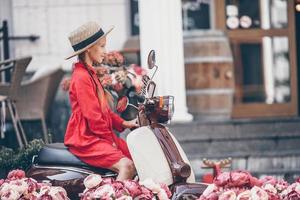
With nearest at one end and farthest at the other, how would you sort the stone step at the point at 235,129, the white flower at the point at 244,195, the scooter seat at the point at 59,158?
the white flower at the point at 244,195 → the scooter seat at the point at 59,158 → the stone step at the point at 235,129

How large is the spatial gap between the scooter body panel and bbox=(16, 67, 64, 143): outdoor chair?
4.49m

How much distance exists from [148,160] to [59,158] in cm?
74

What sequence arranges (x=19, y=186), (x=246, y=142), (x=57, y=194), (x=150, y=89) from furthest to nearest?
(x=246, y=142) < (x=150, y=89) < (x=19, y=186) < (x=57, y=194)

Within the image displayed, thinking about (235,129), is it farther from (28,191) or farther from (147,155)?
(28,191)

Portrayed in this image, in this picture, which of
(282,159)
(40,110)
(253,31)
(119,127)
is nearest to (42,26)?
(40,110)

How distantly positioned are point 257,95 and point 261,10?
3.30 feet

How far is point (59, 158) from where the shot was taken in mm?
8438

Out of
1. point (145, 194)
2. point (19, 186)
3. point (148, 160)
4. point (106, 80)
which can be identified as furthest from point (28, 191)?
point (106, 80)

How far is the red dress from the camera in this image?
830 cm

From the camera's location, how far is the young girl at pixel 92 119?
8297 millimetres

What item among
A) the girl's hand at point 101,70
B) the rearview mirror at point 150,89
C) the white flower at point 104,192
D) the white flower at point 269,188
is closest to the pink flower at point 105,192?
the white flower at point 104,192

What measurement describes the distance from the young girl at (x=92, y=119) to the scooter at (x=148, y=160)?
0.31 feet

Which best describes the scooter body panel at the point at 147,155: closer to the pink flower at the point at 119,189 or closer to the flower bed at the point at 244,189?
the pink flower at the point at 119,189

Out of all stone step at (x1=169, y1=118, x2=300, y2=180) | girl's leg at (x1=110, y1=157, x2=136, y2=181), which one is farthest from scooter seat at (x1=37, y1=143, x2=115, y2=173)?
stone step at (x1=169, y1=118, x2=300, y2=180)
